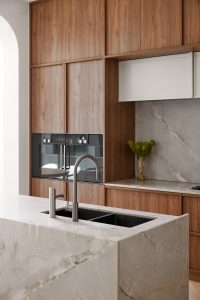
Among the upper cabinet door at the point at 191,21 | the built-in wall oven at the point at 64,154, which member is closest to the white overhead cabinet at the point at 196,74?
the upper cabinet door at the point at 191,21

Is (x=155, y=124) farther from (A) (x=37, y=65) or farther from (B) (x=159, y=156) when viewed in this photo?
(A) (x=37, y=65)

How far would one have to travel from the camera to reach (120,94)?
4.71 meters

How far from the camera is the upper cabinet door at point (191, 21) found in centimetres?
395

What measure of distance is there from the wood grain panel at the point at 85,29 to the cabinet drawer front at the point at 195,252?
7.07 feet

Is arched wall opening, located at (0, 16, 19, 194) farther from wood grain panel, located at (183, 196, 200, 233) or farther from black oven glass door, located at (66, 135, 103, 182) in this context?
wood grain panel, located at (183, 196, 200, 233)

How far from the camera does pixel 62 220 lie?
257 cm

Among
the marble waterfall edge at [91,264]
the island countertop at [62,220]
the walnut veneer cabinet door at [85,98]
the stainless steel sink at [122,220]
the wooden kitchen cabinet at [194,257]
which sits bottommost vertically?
the wooden kitchen cabinet at [194,257]

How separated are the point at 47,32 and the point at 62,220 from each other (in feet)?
10.4

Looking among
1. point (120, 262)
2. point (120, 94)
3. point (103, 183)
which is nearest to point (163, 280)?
point (120, 262)

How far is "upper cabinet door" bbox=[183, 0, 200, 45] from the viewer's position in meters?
3.95

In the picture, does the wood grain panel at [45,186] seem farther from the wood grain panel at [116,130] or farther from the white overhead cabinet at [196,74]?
the white overhead cabinet at [196,74]

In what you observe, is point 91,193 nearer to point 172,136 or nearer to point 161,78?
point 172,136

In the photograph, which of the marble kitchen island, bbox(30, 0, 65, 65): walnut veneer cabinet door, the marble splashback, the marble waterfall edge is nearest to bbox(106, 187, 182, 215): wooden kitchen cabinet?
the marble splashback

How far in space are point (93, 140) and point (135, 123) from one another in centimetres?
61
